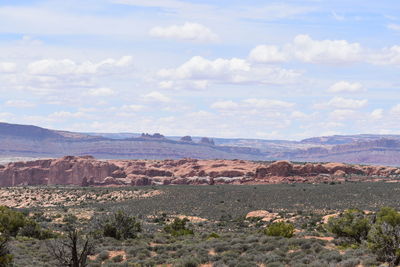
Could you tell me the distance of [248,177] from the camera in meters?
107

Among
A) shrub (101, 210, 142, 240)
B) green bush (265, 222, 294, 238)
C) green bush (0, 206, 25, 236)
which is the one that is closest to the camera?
green bush (265, 222, 294, 238)

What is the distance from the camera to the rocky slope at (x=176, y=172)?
105000 millimetres

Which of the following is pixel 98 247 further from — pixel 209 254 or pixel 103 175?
pixel 103 175

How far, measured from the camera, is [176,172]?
401 ft

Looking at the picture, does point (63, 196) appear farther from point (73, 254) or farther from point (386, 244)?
point (73, 254)

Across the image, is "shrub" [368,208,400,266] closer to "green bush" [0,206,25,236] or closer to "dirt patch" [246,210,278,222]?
"green bush" [0,206,25,236]

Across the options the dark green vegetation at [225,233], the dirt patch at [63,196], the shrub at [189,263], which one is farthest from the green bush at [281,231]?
the dirt patch at [63,196]

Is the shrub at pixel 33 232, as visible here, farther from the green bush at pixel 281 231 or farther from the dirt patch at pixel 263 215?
the dirt patch at pixel 263 215

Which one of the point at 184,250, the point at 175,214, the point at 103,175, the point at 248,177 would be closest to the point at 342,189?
the point at 175,214

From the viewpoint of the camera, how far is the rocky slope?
105000mm

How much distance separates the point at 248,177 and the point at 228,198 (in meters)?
33.8

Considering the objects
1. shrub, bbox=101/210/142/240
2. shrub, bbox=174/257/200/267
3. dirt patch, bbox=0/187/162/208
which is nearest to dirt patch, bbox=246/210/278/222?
shrub, bbox=101/210/142/240

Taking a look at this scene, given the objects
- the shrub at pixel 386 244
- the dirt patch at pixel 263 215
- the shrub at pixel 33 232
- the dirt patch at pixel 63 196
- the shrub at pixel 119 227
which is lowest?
the dirt patch at pixel 63 196

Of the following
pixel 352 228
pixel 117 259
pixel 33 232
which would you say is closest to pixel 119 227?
pixel 33 232
